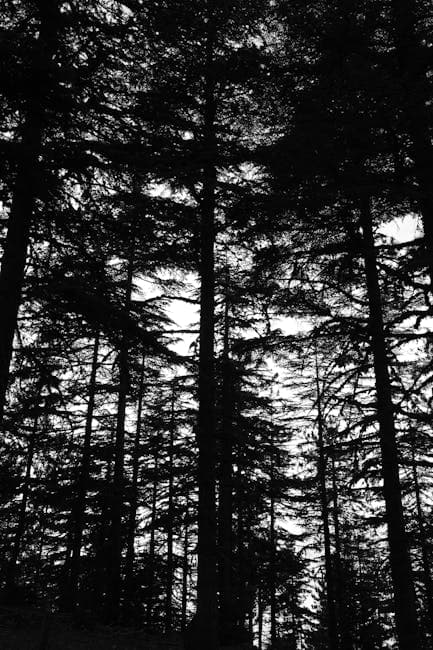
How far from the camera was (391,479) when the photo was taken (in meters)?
8.75

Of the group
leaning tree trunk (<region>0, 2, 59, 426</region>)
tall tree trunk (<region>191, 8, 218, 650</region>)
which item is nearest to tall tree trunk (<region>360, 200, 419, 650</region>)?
tall tree trunk (<region>191, 8, 218, 650</region>)

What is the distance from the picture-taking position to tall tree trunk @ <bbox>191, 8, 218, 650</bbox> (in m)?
8.11

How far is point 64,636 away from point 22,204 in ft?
29.7

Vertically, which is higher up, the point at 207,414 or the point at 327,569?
the point at 207,414

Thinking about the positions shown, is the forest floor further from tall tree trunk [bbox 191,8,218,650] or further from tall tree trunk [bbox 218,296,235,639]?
tall tree trunk [bbox 191,8,218,650]

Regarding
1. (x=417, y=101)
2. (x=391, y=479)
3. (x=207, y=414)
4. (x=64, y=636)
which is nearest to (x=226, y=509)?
(x=64, y=636)

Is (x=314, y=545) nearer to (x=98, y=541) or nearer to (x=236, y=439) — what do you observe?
(x=98, y=541)

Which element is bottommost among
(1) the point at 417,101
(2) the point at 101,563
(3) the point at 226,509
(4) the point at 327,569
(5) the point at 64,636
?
(5) the point at 64,636

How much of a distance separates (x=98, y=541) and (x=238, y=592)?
16.3ft

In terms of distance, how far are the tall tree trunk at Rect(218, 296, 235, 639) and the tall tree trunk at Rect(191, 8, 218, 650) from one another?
930mm

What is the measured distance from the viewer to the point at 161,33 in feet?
22.4

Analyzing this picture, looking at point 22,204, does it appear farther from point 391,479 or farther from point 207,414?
point 391,479

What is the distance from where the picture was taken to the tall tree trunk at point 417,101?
582 centimetres

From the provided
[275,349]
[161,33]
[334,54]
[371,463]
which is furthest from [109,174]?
[371,463]
